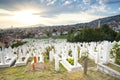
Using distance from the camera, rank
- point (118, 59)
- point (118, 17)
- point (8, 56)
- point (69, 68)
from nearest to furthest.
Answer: point (118, 59), point (69, 68), point (8, 56), point (118, 17)

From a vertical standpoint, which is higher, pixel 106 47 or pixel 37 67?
pixel 106 47

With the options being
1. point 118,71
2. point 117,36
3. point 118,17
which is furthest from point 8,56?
point 118,17

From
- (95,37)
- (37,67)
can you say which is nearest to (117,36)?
(95,37)

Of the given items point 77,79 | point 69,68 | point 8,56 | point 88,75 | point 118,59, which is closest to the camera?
point 77,79

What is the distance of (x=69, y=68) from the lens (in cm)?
1141

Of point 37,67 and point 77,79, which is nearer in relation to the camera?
point 77,79

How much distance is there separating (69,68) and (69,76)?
2842 millimetres

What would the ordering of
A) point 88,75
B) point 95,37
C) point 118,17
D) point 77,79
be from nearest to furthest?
point 77,79 < point 88,75 < point 95,37 < point 118,17

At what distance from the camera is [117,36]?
115ft

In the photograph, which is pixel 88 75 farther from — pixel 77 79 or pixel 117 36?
pixel 117 36

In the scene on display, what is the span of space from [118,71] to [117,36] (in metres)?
28.5

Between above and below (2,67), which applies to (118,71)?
above

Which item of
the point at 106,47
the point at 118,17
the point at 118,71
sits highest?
the point at 118,17

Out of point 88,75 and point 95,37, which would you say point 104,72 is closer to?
point 88,75
